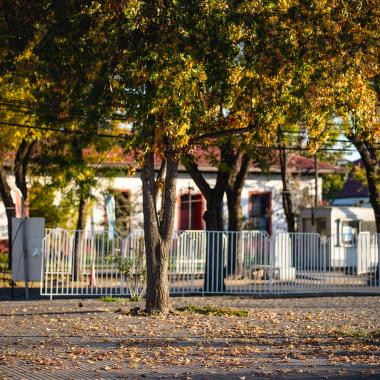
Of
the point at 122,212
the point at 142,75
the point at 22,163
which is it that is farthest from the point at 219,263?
the point at 122,212

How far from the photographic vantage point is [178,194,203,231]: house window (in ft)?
126

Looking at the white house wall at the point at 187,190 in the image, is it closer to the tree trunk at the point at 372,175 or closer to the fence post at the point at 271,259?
the tree trunk at the point at 372,175

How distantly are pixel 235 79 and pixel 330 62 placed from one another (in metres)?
1.97

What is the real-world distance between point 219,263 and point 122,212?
15.8 m

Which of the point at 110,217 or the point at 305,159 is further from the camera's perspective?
the point at 305,159

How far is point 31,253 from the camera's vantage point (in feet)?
64.5

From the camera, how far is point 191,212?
38.8m

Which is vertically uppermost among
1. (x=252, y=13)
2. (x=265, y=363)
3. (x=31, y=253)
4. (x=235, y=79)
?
(x=252, y=13)

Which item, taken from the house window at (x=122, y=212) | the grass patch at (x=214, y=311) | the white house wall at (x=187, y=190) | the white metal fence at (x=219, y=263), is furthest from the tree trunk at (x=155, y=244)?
the house window at (x=122, y=212)

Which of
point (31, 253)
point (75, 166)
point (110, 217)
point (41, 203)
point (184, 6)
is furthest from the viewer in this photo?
point (41, 203)

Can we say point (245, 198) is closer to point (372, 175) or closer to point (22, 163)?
point (372, 175)

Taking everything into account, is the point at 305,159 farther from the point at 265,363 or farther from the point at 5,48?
the point at 265,363

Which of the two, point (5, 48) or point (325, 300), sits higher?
point (5, 48)

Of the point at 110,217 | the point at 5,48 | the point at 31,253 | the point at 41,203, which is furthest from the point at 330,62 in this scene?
the point at 41,203
